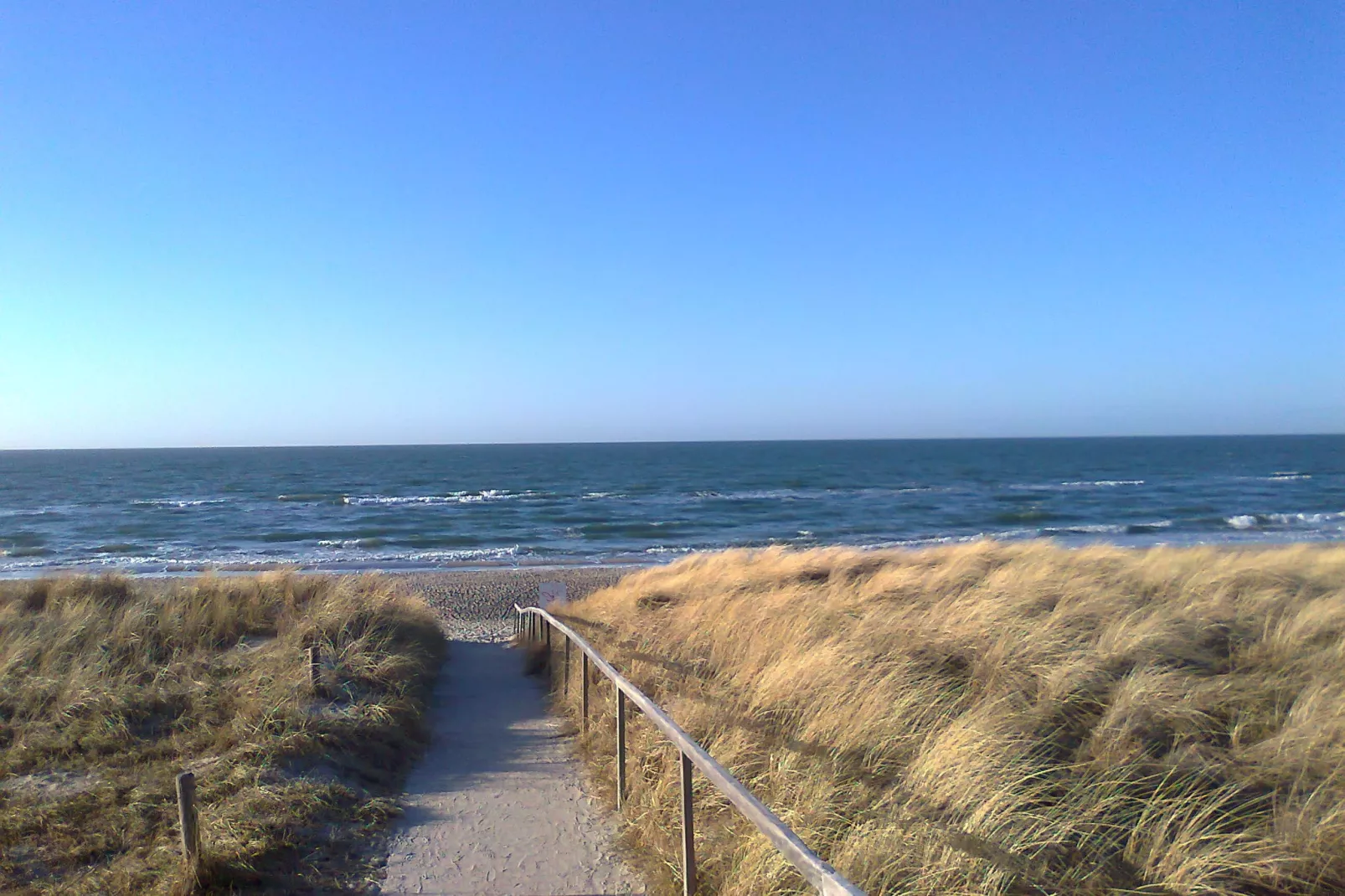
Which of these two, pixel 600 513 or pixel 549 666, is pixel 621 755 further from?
pixel 600 513

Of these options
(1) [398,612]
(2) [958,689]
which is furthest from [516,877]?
(1) [398,612]

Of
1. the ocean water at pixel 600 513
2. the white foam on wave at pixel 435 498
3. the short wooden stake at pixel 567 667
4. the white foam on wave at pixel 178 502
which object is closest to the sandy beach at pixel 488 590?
the ocean water at pixel 600 513

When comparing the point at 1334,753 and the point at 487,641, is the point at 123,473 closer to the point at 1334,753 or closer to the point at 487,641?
the point at 487,641

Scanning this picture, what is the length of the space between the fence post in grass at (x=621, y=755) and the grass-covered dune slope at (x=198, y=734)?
158 centimetres

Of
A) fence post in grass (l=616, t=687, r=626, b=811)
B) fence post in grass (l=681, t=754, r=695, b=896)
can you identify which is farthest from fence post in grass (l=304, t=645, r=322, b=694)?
fence post in grass (l=681, t=754, r=695, b=896)

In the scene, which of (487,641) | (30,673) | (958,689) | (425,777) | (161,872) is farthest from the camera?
(487,641)

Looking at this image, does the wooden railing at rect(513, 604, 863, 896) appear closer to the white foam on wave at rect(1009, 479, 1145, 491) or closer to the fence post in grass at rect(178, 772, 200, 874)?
the fence post in grass at rect(178, 772, 200, 874)

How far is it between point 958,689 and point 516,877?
122 inches

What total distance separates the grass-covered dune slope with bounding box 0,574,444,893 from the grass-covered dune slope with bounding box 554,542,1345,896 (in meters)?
1.95

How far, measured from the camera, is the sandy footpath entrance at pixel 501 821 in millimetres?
4684

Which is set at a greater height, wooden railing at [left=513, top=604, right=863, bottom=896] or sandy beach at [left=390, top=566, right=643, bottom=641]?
wooden railing at [left=513, top=604, right=863, bottom=896]

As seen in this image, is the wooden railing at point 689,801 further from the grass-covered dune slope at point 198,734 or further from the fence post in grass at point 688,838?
the grass-covered dune slope at point 198,734

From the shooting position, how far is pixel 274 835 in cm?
493

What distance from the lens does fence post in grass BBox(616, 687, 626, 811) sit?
5.75 meters
